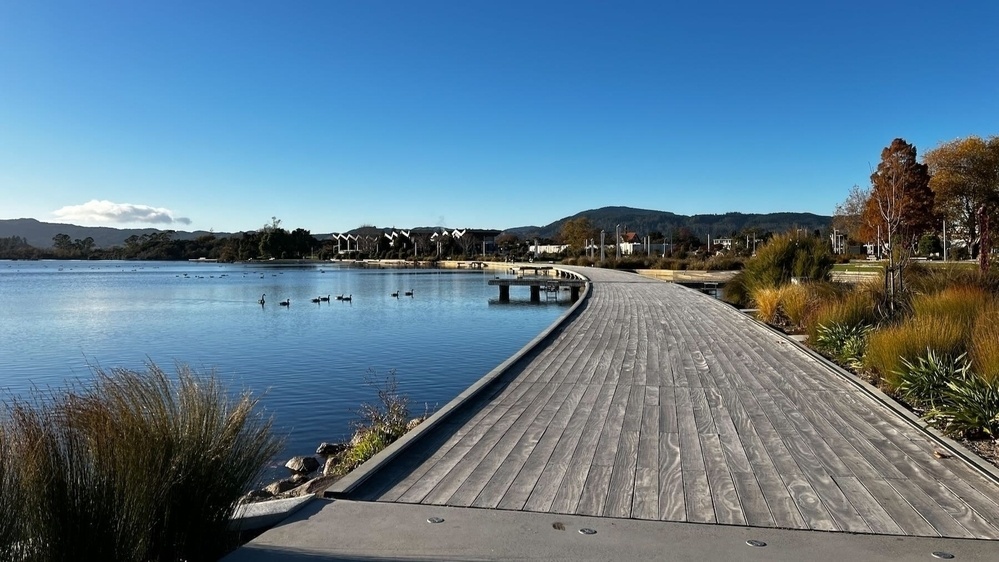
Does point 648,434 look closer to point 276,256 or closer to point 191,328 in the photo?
point 191,328

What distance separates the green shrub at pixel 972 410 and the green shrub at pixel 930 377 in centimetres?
27

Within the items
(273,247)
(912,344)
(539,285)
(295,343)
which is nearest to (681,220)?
(273,247)

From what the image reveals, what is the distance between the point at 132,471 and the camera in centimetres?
261

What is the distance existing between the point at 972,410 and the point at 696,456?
6.46ft

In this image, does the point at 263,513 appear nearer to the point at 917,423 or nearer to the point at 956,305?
the point at 917,423

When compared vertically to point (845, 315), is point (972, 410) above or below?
below

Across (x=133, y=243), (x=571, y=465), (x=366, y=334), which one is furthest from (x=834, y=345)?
(x=133, y=243)

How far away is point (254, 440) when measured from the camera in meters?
3.28

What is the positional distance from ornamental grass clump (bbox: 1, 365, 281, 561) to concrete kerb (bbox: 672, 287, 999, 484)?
3904 millimetres

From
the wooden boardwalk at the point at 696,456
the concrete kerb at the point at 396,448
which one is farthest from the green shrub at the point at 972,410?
the concrete kerb at the point at 396,448

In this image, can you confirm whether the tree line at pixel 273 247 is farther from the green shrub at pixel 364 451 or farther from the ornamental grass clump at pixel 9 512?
the ornamental grass clump at pixel 9 512

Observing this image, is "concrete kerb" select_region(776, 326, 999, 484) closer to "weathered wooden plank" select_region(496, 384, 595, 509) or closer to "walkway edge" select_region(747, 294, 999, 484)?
"walkway edge" select_region(747, 294, 999, 484)

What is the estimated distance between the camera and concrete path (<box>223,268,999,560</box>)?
10.9 feet

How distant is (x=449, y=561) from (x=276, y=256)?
395 ft
